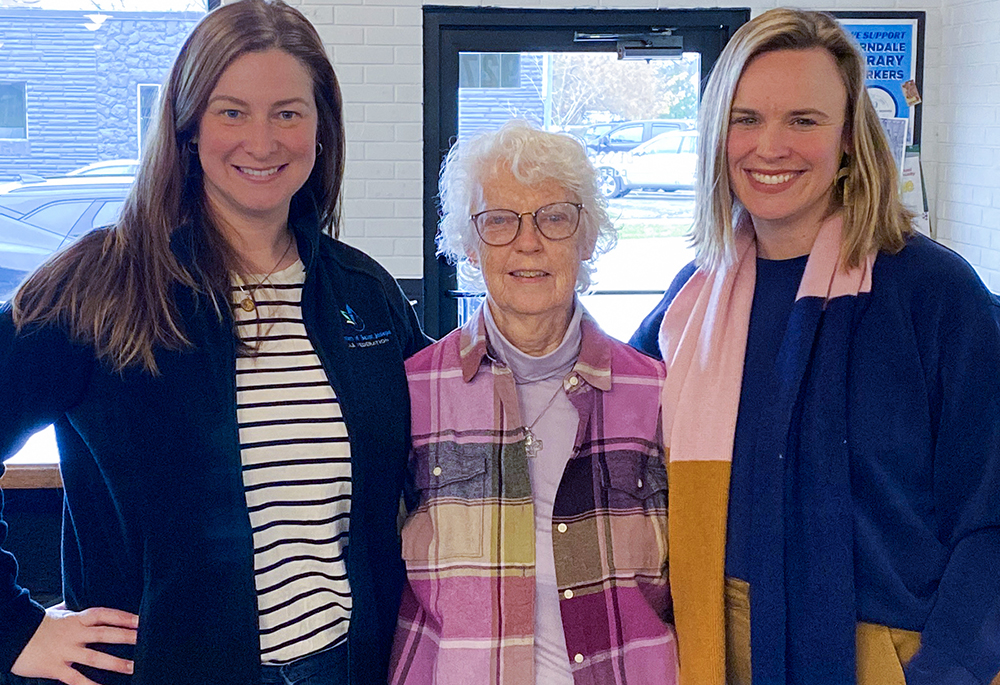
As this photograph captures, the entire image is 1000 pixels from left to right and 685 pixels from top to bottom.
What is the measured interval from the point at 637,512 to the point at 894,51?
132 inches

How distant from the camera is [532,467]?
1692mm

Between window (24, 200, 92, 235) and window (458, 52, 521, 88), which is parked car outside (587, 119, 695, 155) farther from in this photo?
window (24, 200, 92, 235)

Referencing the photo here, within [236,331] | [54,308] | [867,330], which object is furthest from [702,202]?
[54,308]

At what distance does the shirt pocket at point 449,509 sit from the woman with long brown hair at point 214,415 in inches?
2.0

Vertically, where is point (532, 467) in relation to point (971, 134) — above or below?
below

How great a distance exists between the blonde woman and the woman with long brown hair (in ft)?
1.75

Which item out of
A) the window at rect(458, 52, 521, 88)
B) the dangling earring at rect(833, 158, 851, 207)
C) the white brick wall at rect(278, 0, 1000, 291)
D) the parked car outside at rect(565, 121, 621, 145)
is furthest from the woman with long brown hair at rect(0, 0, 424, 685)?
the parked car outside at rect(565, 121, 621, 145)

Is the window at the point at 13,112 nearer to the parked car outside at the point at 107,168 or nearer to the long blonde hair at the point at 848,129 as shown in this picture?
the parked car outside at the point at 107,168

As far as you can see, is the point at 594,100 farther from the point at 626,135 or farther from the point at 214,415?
the point at 214,415

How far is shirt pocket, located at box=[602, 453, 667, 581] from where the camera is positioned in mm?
1654

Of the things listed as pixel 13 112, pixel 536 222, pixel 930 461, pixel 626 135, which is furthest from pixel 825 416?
pixel 13 112

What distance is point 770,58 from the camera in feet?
5.54

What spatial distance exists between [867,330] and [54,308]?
1.22 metres

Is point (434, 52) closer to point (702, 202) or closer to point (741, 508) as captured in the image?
point (702, 202)
